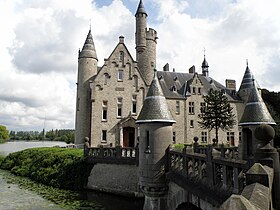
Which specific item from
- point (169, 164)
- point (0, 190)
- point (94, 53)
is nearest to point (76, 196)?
point (0, 190)

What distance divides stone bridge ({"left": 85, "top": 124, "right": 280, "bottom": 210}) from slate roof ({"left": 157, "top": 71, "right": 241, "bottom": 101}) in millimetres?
19753

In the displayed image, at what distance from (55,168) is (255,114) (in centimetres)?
1880

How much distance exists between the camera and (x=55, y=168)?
77.8 feet


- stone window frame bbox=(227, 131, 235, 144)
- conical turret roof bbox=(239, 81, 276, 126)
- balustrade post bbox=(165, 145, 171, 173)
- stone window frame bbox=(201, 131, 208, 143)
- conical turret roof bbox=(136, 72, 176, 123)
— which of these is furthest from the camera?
stone window frame bbox=(227, 131, 235, 144)

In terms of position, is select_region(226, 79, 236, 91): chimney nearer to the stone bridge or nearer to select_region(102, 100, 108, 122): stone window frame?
select_region(102, 100, 108, 122): stone window frame

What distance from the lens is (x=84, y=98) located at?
104 feet

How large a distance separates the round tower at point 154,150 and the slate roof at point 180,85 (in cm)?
2253

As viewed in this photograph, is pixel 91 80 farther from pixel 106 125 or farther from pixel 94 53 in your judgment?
pixel 106 125

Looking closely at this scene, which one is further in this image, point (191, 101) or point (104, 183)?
point (191, 101)

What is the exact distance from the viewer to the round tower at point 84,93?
31266 mm

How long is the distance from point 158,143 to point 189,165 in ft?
9.65

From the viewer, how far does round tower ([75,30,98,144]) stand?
31.3 m

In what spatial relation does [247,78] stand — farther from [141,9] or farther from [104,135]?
[104,135]

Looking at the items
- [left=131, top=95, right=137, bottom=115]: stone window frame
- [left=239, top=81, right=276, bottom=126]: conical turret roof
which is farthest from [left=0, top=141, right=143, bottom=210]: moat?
[left=131, top=95, right=137, bottom=115]: stone window frame
